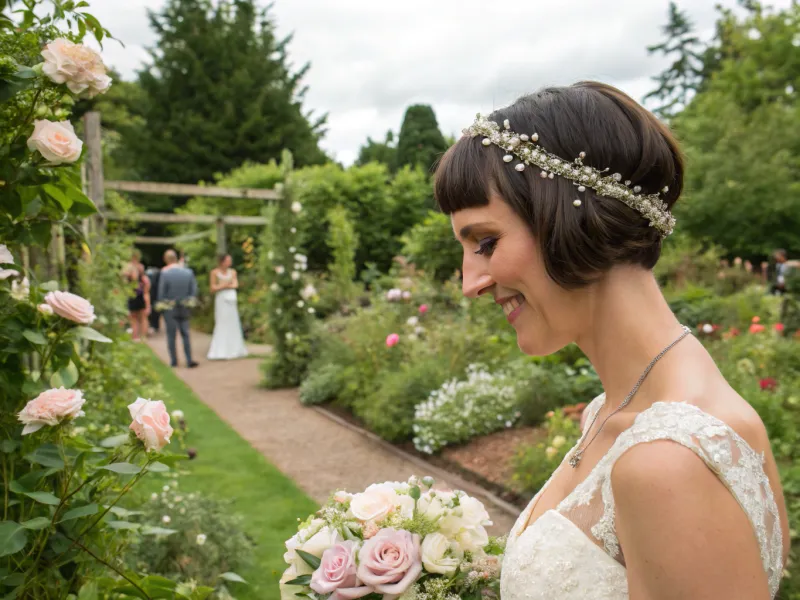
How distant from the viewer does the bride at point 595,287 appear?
119cm

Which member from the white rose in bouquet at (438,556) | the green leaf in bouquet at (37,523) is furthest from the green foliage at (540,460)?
the green leaf in bouquet at (37,523)

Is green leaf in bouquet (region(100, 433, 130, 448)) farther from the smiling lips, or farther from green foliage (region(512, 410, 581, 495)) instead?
green foliage (region(512, 410, 581, 495))

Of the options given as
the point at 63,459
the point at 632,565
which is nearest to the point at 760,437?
the point at 632,565

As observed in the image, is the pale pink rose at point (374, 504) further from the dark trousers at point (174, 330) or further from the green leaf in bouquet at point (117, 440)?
the dark trousers at point (174, 330)

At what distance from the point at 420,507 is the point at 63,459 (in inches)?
40.0

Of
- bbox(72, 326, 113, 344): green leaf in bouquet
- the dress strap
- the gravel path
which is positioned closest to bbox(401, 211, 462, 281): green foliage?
the gravel path

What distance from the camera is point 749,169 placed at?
17.2 metres

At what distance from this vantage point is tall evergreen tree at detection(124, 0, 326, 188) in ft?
93.7

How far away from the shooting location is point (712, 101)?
20453 mm

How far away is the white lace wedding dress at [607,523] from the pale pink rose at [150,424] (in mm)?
940

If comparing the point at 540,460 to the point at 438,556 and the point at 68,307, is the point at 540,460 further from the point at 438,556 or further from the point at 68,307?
the point at 68,307

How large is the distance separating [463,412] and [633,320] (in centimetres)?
492

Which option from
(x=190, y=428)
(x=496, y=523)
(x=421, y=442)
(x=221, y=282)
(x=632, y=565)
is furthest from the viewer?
(x=221, y=282)

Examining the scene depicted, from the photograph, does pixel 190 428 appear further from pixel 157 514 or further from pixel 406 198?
pixel 406 198
